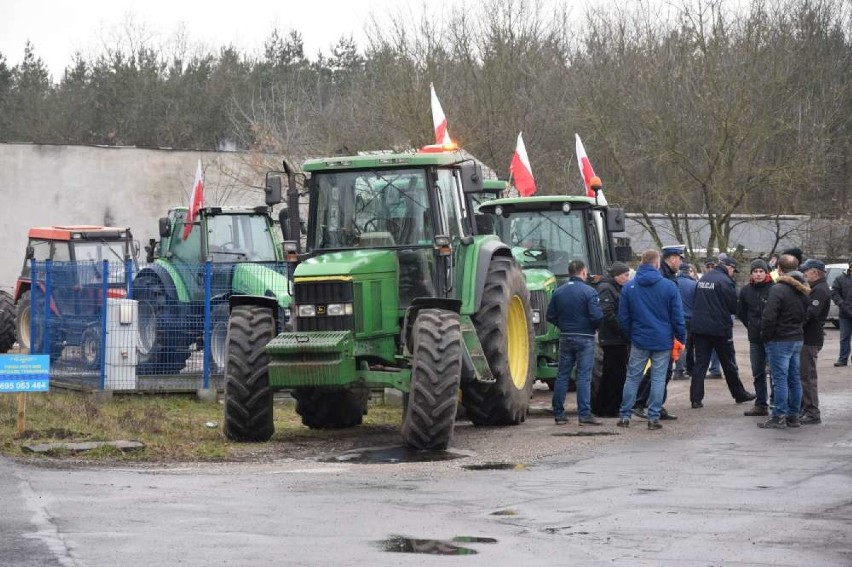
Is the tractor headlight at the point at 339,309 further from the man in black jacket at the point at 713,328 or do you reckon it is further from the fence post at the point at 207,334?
the man in black jacket at the point at 713,328

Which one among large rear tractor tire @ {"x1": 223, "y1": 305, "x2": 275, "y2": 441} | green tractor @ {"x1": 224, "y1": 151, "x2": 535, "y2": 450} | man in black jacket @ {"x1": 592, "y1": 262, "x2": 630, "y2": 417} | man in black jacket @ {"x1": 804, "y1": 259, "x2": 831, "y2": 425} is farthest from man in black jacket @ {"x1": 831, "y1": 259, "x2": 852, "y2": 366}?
large rear tractor tire @ {"x1": 223, "y1": 305, "x2": 275, "y2": 441}

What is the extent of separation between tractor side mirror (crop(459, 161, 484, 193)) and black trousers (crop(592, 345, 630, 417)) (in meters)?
3.33

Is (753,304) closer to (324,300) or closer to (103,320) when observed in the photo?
(324,300)

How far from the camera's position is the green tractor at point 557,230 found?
1878cm

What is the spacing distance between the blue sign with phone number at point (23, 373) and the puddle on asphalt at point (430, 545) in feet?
20.9

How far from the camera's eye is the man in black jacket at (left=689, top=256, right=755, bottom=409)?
1730 centimetres

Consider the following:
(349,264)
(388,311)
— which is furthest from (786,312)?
(349,264)

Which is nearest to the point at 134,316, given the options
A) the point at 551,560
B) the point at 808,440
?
the point at 808,440

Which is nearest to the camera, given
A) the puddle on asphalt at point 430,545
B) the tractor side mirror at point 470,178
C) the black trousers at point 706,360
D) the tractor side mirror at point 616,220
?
the puddle on asphalt at point 430,545

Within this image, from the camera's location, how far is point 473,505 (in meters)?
9.70

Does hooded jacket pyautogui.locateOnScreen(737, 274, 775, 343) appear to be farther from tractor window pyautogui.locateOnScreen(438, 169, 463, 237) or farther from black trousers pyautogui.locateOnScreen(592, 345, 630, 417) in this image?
tractor window pyautogui.locateOnScreen(438, 169, 463, 237)

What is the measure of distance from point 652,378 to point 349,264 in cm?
375

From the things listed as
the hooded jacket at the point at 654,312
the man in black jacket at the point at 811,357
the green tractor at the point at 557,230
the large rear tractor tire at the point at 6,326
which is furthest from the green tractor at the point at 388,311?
the large rear tractor tire at the point at 6,326

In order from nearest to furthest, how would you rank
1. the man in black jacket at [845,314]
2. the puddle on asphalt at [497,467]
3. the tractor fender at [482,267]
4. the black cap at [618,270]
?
the puddle on asphalt at [497,467]
the tractor fender at [482,267]
the black cap at [618,270]
the man in black jacket at [845,314]
